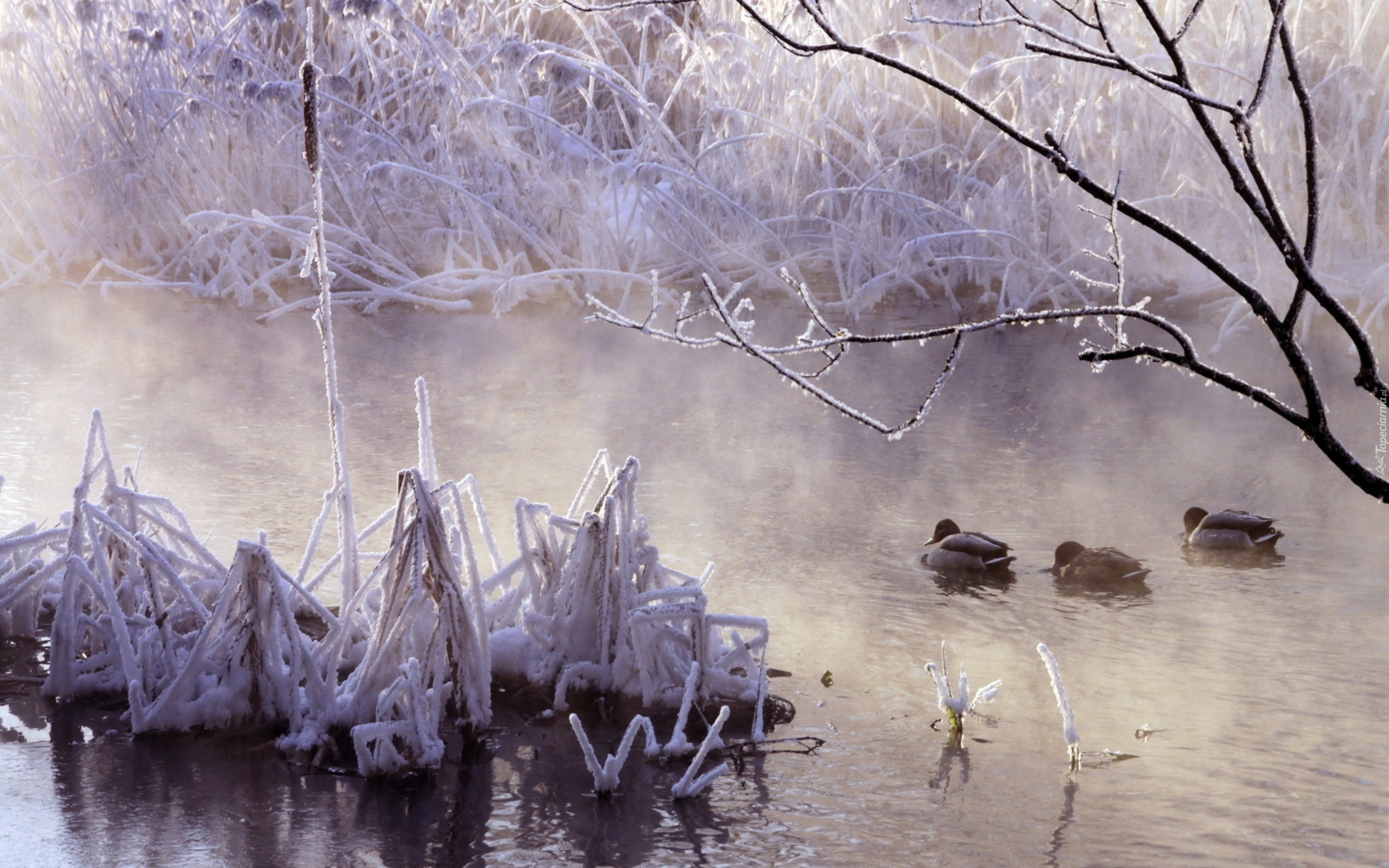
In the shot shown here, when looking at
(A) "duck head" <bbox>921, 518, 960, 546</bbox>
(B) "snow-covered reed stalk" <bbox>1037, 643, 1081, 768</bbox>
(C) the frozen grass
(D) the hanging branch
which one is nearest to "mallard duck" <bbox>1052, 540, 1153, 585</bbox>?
(A) "duck head" <bbox>921, 518, 960, 546</bbox>

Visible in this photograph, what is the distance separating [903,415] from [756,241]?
12.6 feet

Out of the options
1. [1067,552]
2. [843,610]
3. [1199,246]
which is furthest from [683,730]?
[1067,552]

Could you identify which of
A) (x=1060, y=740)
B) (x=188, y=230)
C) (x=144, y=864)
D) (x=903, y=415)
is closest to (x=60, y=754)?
(x=144, y=864)

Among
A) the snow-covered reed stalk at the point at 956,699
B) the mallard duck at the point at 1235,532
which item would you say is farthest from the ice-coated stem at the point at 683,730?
the mallard duck at the point at 1235,532

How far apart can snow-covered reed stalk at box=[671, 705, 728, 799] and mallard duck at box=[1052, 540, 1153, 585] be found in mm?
2317

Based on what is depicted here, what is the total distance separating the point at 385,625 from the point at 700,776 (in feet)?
3.10

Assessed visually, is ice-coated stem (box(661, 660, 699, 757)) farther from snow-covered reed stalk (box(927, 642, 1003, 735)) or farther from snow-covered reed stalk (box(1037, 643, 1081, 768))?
snow-covered reed stalk (box(1037, 643, 1081, 768))

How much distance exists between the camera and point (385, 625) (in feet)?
13.4

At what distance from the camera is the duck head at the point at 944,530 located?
6.09 m

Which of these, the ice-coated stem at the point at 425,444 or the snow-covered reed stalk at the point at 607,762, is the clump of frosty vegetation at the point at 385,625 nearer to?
the ice-coated stem at the point at 425,444

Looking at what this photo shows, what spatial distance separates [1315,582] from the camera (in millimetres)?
5828

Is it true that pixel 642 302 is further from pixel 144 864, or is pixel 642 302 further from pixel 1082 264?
pixel 144 864

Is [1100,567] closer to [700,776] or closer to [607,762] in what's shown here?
[700,776]

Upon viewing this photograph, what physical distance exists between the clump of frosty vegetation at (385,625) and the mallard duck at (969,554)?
4.52 ft
